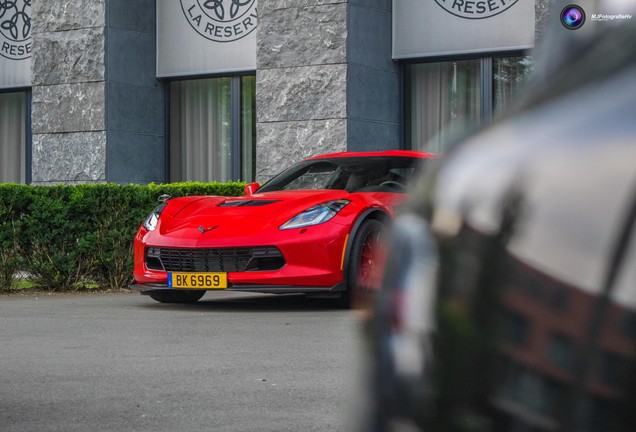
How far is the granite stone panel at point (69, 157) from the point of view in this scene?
18312mm

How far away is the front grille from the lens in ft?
32.5

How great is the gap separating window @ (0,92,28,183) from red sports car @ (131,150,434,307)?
11.3 metres

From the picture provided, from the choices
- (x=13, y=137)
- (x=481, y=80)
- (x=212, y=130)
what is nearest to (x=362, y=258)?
(x=481, y=80)

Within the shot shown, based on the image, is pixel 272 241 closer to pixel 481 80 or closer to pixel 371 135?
pixel 371 135

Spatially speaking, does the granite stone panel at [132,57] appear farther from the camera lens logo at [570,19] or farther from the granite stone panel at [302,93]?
the camera lens logo at [570,19]

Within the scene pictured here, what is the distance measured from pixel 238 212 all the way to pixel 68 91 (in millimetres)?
9002

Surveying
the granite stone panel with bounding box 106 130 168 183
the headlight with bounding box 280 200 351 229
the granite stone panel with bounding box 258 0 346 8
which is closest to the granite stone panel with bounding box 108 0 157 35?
the granite stone panel with bounding box 106 130 168 183

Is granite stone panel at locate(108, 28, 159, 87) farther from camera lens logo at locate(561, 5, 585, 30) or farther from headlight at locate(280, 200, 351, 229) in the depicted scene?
camera lens logo at locate(561, 5, 585, 30)

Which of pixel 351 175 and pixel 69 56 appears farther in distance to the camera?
pixel 69 56

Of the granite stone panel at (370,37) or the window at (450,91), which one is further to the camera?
the window at (450,91)

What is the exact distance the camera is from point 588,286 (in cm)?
92

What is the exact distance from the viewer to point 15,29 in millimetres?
20719

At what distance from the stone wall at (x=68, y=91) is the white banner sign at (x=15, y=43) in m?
1.70

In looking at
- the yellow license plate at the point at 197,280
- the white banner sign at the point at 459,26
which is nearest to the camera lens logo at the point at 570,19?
the yellow license plate at the point at 197,280
